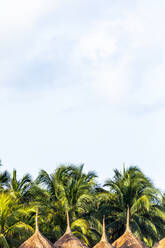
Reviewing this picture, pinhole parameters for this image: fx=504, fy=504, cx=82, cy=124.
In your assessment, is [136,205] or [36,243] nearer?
[36,243]

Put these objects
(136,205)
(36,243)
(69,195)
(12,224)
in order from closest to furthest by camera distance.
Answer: (36,243) < (12,224) < (69,195) < (136,205)

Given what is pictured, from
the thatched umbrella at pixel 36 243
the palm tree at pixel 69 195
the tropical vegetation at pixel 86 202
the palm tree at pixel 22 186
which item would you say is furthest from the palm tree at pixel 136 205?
the thatched umbrella at pixel 36 243

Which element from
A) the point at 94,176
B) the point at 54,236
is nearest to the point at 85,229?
the point at 54,236

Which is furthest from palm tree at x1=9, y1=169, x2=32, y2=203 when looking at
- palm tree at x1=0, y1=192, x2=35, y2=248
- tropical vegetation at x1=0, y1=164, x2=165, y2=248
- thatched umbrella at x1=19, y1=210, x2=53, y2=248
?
thatched umbrella at x1=19, y1=210, x2=53, y2=248

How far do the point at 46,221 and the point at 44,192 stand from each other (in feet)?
6.82

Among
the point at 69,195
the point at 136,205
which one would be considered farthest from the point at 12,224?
the point at 136,205

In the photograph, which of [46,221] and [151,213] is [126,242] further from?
[151,213]

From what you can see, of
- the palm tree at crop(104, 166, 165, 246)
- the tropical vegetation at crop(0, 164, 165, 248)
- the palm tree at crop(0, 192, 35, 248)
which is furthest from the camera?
the palm tree at crop(104, 166, 165, 246)

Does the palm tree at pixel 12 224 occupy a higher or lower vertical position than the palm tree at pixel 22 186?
lower

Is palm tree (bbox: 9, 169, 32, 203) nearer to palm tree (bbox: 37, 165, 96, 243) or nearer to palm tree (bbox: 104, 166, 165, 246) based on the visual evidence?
palm tree (bbox: 37, 165, 96, 243)

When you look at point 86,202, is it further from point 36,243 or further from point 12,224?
point 36,243

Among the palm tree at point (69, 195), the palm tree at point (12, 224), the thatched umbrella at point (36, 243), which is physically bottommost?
the thatched umbrella at point (36, 243)

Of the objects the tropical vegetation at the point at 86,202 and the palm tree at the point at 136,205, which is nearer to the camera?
the tropical vegetation at the point at 86,202

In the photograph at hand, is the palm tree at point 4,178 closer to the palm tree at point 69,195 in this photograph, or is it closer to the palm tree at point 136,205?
the palm tree at point 69,195
